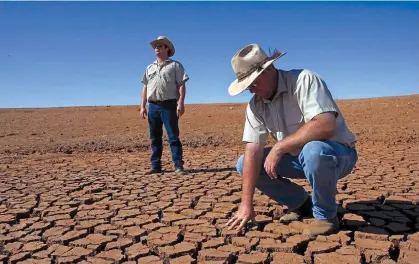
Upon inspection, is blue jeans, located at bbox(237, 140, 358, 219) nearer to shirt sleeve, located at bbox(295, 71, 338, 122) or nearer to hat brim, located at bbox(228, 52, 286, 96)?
shirt sleeve, located at bbox(295, 71, 338, 122)

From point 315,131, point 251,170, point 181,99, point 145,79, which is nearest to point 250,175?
point 251,170

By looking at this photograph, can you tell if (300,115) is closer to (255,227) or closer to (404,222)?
(255,227)

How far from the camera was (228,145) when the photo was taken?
823 centimetres

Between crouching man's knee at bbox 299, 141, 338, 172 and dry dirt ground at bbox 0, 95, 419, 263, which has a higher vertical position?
crouching man's knee at bbox 299, 141, 338, 172

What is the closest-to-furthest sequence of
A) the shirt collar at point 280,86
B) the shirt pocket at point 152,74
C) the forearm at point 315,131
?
the forearm at point 315,131 < the shirt collar at point 280,86 < the shirt pocket at point 152,74

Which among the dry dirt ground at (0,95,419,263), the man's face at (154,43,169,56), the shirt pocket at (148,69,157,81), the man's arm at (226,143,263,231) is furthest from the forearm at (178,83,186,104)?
the man's arm at (226,143,263,231)

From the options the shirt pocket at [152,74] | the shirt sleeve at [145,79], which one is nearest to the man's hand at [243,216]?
the shirt pocket at [152,74]

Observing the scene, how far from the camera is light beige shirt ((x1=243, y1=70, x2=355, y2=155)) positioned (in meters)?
2.44

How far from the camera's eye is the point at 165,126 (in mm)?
5035

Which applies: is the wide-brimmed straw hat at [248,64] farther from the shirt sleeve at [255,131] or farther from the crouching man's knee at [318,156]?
the crouching man's knee at [318,156]

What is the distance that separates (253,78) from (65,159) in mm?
5092

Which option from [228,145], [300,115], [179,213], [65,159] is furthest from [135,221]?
[228,145]

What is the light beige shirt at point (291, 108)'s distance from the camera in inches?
96.0

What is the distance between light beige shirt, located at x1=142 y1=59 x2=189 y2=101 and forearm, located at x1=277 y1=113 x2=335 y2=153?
266 cm
